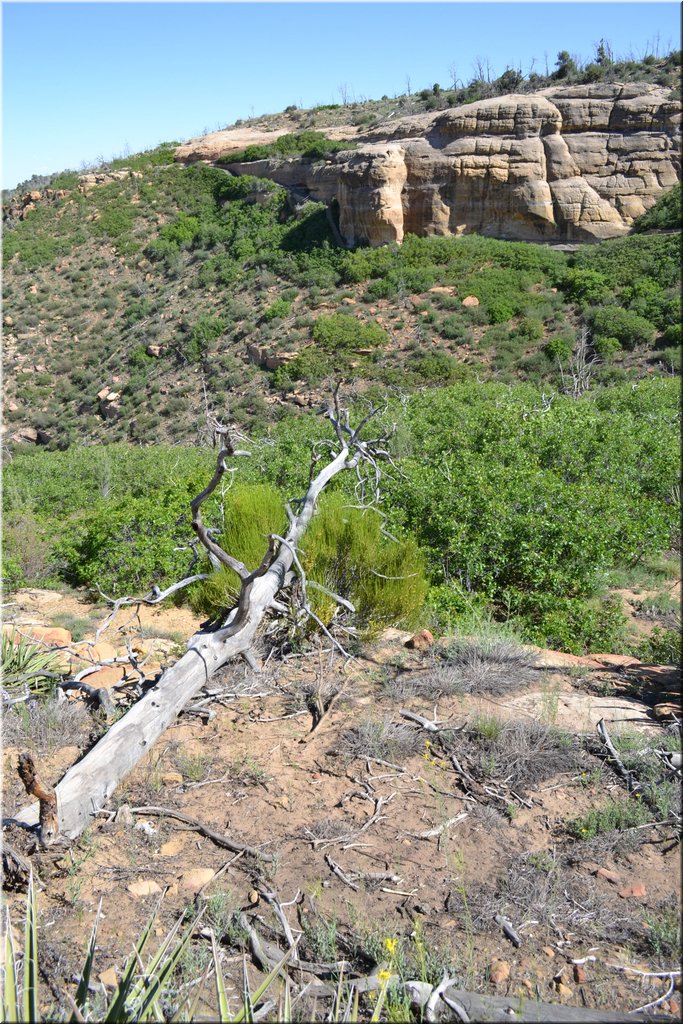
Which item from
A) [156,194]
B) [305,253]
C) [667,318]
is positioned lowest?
[667,318]

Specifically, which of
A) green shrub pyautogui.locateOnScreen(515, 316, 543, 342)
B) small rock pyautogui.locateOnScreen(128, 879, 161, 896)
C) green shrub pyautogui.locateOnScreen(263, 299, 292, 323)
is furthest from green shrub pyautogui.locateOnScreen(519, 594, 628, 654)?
green shrub pyautogui.locateOnScreen(263, 299, 292, 323)

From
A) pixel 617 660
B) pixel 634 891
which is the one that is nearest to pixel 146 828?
pixel 634 891

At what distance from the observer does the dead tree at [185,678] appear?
395 cm

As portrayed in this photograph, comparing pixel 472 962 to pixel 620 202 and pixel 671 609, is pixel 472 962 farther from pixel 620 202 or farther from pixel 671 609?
pixel 620 202

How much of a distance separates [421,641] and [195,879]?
2620 millimetres

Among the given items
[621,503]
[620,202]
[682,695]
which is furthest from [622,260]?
[682,695]

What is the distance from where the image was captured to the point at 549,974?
10.2ft

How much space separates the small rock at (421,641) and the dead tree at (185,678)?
1023mm

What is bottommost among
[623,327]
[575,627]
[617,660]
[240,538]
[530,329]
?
[623,327]

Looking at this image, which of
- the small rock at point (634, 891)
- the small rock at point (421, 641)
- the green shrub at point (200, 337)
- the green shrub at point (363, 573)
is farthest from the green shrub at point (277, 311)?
the small rock at point (634, 891)

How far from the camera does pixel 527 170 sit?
30.0 m

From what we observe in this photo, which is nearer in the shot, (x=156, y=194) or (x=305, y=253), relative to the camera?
(x=305, y=253)

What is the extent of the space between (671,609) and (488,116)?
1150 inches

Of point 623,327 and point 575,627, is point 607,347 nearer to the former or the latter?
point 623,327
